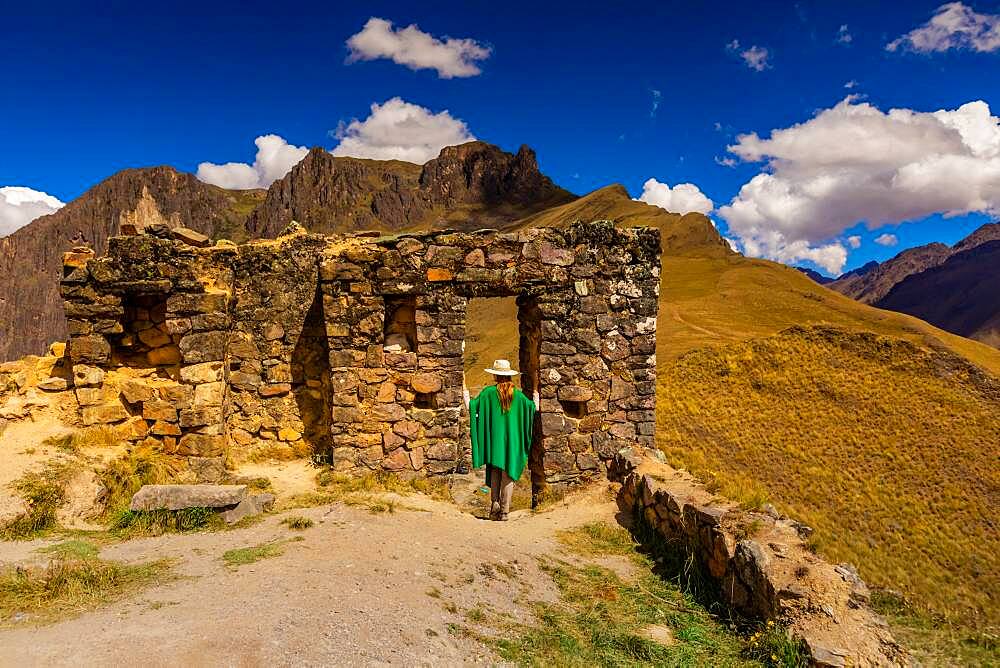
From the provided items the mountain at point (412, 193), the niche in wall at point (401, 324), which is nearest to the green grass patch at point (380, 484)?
the niche in wall at point (401, 324)

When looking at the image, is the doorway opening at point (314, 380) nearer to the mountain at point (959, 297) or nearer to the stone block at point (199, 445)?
the stone block at point (199, 445)

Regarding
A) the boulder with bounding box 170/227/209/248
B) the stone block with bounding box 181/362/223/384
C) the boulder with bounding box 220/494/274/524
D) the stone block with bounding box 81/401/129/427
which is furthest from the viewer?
the boulder with bounding box 170/227/209/248

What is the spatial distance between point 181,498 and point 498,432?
159 inches

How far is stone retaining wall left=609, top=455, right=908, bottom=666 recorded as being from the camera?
4.31 metres

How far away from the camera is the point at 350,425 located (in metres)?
8.43

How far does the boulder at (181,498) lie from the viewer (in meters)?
5.94

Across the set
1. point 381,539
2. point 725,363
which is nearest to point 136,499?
point 381,539

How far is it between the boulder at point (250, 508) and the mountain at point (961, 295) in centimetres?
15228

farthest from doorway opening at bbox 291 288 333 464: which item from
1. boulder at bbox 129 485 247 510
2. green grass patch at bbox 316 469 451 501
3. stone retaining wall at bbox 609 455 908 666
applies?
stone retaining wall at bbox 609 455 908 666

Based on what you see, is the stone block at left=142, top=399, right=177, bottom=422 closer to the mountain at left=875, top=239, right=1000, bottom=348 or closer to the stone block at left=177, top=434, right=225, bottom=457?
the stone block at left=177, top=434, right=225, bottom=457

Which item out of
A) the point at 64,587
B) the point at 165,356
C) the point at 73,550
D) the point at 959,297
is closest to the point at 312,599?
the point at 64,587

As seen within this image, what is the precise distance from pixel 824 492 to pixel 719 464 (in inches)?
87.1

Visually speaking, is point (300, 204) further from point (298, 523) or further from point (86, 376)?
point (298, 523)

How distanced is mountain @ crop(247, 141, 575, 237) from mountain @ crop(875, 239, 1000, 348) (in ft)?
348
